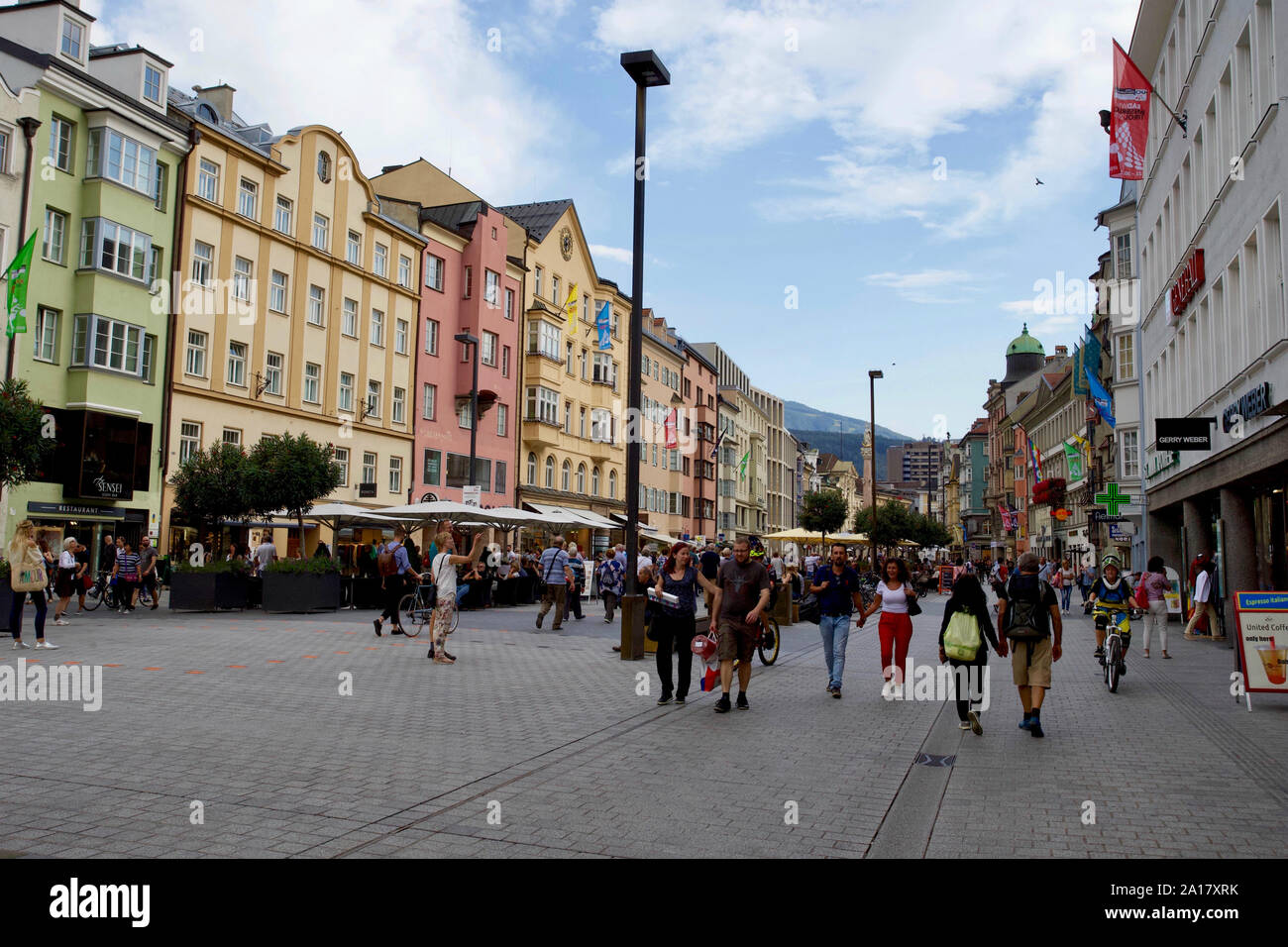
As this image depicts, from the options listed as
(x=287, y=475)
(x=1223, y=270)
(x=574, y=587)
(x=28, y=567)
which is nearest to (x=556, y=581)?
(x=574, y=587)

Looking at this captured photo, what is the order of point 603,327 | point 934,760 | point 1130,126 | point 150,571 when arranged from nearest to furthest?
point 934,760 < point 150,571 < point 1130,126 < point 603,327

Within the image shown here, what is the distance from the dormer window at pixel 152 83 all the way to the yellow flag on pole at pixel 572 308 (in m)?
25.8

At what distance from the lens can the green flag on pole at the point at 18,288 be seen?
86.3ft

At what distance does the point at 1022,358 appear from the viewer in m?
111

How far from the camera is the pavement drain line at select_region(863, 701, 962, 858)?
576 centimetres

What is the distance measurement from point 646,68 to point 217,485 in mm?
18465

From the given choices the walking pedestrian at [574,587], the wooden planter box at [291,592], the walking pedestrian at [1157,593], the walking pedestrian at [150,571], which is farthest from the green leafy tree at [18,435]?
the walking pedestrian at [1157,593]

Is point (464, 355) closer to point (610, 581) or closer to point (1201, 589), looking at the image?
point (610, 581)

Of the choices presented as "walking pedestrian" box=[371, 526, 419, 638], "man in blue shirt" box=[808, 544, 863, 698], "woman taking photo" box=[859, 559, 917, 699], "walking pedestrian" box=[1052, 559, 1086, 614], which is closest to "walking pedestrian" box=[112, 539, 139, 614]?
"walking pedestrian" box=[371, 526, 419, 638]

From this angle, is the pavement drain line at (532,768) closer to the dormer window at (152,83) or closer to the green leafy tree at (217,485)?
the green leafy tree at (217,485)
